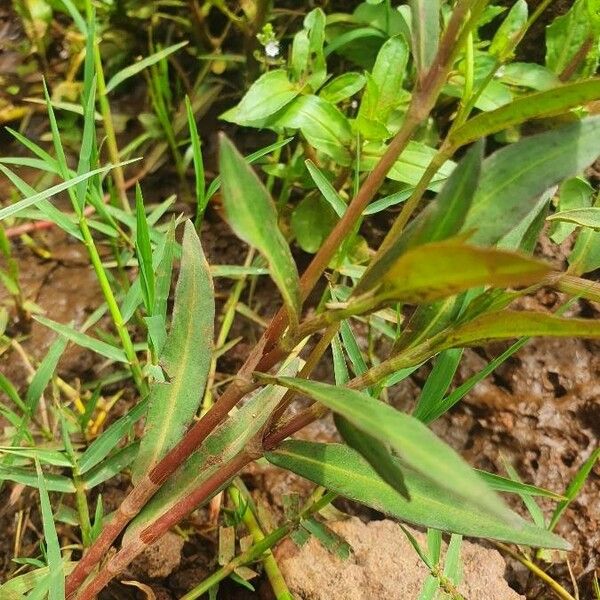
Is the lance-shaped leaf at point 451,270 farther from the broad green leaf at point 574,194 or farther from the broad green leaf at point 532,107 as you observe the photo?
the broad green leaf at point 574,194

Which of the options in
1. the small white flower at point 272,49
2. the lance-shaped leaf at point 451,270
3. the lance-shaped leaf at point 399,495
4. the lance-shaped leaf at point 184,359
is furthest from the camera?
the small white flower at point 272,49

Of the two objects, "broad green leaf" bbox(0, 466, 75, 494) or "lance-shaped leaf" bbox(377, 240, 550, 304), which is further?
"broad green leaf" bbox(0, 466, 75, 494)

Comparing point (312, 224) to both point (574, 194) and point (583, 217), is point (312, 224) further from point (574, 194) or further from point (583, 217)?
point (583, 217)

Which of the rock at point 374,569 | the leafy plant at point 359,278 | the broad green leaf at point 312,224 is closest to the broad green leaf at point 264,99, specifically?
the leafy plant at point 359,278

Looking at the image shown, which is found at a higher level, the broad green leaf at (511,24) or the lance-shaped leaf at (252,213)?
the lance-shaped leaf at (252,213)

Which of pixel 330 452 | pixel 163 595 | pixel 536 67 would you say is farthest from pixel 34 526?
pixel 536 67

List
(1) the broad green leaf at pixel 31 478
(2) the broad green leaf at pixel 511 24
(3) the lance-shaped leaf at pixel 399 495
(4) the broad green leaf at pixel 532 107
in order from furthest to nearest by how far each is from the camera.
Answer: (2) the broad green leaf at pixel 511 24, (1) the broad green leaf at pixel 31 478, (3) the lance-shaped leaf at pixel 399 495, (4) the broad green leaf at pixel 532 107

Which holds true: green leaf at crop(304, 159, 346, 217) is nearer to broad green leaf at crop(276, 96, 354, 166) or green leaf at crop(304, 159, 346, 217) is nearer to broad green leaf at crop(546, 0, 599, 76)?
broad green leaf at crop(276, 96, 354, 166)

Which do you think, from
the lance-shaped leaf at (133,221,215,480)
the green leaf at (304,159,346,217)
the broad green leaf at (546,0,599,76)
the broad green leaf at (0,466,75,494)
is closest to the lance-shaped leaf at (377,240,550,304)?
the lance-shaped leaf at (133,221,215,480)

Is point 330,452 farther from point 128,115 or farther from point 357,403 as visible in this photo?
point 128,115
